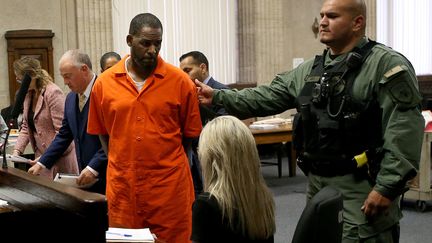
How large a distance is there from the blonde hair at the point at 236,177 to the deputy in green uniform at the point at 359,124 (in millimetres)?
427

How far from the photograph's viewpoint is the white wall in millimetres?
9938

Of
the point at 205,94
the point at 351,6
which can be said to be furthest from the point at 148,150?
the point at 351,6

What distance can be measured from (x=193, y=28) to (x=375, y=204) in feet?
27.5

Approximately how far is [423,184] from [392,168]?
14.0 feet

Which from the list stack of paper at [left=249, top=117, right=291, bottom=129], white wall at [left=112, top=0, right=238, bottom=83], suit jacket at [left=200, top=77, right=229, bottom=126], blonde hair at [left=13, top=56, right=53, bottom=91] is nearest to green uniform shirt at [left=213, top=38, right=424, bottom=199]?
suit jacket at [left=200, top=77, right=229, bottom=126]

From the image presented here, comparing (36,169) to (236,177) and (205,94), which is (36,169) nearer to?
(205,94)

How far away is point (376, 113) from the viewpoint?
106 inches

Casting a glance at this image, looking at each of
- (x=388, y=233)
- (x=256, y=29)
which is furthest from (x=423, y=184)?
(x=256, y=29)

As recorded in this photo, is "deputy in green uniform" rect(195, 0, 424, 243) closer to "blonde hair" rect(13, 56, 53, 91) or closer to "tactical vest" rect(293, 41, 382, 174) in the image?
"tactical vest" rect(293, 41, 382, 174)

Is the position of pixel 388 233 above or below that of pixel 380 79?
below

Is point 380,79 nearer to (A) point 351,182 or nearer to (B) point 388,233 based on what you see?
(A) point 351,182

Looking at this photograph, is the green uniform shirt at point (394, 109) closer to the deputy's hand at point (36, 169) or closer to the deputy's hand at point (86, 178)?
the deputy's hand at point (86, 178)

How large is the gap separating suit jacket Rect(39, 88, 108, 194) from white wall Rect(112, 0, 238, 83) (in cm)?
583

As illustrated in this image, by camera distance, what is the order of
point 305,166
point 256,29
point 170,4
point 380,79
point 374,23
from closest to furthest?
point 380,79
point 305,166
point 170,4
point 256,29
point 374,23
